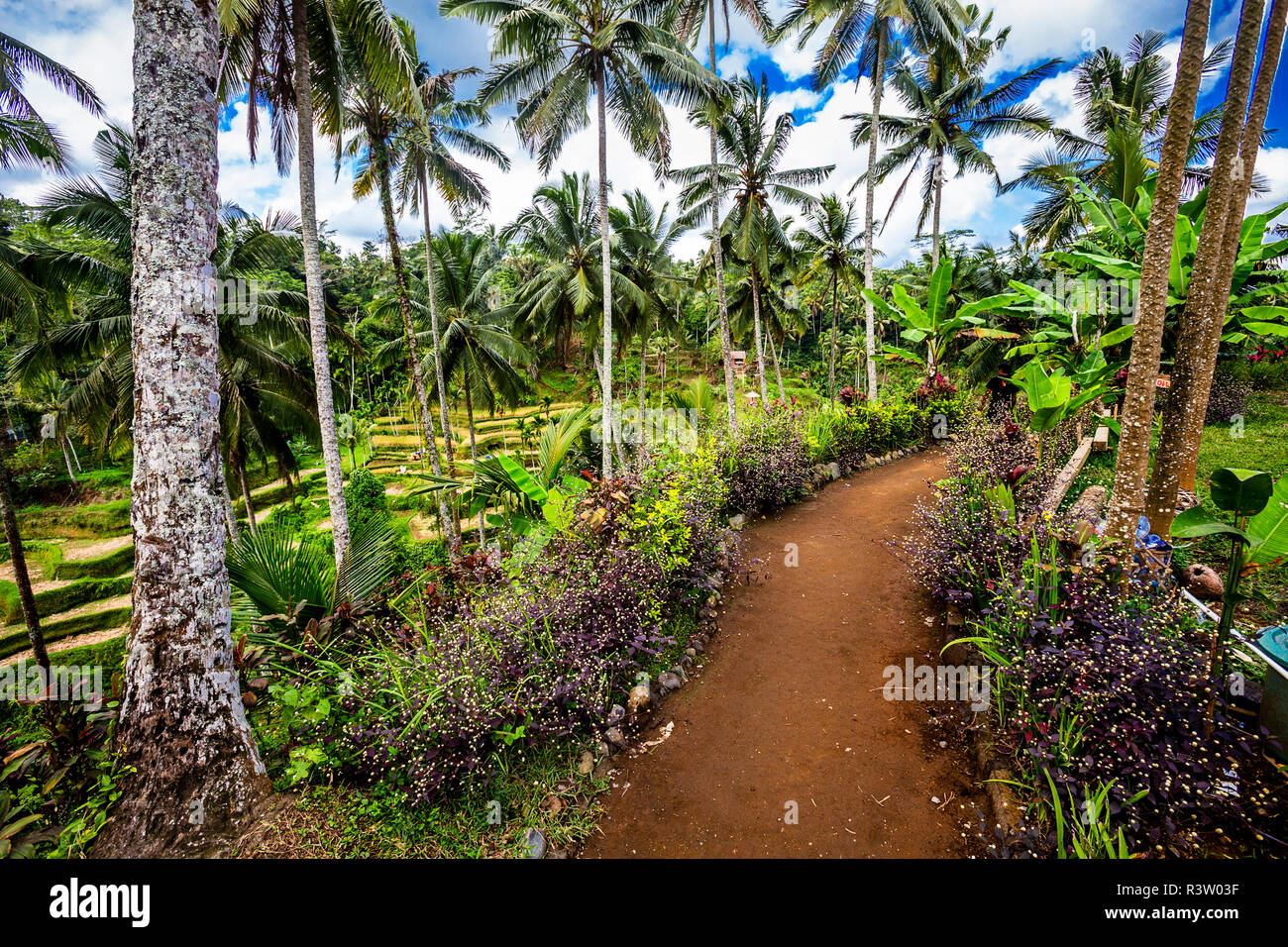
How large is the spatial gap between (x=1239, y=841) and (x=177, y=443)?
6.17 metres

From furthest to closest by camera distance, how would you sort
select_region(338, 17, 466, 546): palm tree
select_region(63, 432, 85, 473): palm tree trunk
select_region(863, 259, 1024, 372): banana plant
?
1. select_region(63, 432, 85, 473): palm tree trunk
2. select_region(338, 17, 466, 546): palm tree
3. select_region(863, 259, 1024, 372): banana plant

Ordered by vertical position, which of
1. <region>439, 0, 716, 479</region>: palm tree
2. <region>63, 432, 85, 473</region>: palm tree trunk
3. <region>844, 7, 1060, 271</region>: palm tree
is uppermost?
<region>844, 7, 1060, 271</region>: palm tree

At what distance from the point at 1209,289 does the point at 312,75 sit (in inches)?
501

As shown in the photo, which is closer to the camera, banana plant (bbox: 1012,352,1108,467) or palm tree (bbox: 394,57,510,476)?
banana plant (bbox: 1012,352,1108,467)

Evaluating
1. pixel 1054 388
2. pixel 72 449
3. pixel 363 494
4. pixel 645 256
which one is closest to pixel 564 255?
pixel 645 256

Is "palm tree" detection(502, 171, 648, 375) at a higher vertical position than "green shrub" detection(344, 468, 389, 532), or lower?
higher

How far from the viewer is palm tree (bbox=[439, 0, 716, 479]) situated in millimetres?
9086

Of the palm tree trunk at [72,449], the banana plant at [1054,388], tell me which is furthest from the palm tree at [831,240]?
the palm tree trunk at [72,449]

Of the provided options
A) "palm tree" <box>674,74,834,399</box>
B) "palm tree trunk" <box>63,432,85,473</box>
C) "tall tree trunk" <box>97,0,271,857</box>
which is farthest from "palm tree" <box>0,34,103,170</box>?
"palm tree trunk" <box>63,432,85,473</box>

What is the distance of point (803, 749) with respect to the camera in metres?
3.77

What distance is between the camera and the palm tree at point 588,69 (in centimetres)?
909

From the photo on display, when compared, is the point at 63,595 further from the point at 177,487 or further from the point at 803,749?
the point at 803,749

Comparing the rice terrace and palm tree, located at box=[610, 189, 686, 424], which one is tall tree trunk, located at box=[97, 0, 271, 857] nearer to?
the rice terrace

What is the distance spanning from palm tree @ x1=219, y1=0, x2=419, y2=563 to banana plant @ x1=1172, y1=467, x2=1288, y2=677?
30.3 ft
